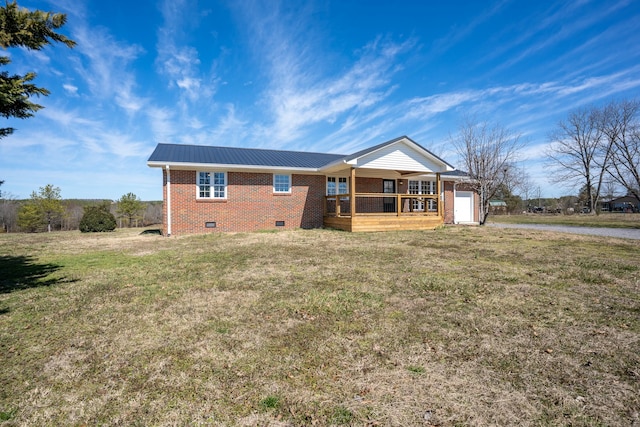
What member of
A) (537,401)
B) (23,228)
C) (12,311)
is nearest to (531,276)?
(537,401)

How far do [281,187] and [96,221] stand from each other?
10.4 meters

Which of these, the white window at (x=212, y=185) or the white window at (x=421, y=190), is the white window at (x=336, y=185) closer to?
the white window at (x=421, y=190)

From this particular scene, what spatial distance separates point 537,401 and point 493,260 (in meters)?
5.85

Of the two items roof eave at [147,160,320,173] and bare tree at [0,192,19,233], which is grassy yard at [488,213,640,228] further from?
bare tree at [0,192,19,233]

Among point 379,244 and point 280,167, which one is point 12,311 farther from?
point 280,167

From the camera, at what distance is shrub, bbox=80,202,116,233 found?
1577cm

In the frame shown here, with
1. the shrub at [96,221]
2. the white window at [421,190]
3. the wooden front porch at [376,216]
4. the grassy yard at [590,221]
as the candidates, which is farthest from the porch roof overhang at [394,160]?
the shrub at [96,221]

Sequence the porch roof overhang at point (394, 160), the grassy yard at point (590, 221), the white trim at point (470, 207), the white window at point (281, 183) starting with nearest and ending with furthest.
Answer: the porch roof overhang at point (394, 160) < the white window at point (281, 183) < the grassy yard at point (590, 221) < the white trim at point (470, 207)

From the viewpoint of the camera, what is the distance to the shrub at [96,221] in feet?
51.7

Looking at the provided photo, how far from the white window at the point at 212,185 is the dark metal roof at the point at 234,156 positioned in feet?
2.35

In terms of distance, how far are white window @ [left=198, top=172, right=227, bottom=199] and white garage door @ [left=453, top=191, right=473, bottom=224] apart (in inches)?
605

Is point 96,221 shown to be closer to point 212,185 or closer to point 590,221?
point 212,185

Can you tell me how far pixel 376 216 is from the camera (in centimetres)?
1427

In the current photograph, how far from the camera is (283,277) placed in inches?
227
